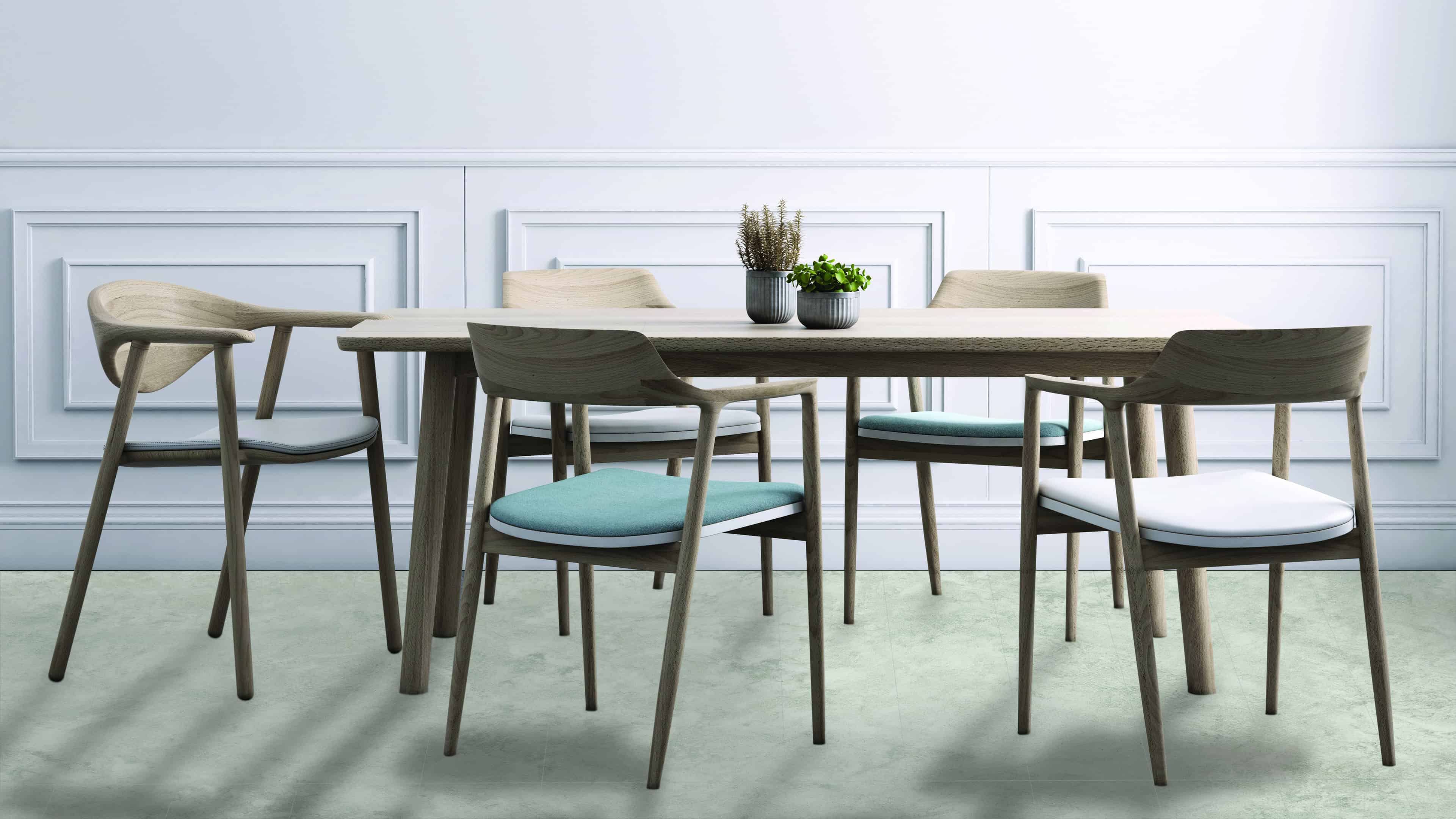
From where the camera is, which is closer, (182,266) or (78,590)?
(78,590)

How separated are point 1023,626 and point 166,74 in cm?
270

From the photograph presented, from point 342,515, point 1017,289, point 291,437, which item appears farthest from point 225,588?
point 1017,289

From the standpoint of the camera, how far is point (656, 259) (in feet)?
11.4

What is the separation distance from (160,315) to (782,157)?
5.36 feet

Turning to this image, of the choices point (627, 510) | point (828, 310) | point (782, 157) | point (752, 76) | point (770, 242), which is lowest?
point (627, 510)

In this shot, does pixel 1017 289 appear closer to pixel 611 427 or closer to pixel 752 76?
pixel 752 76

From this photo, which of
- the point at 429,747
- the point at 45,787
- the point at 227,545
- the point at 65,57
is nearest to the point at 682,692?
the point at 429,747

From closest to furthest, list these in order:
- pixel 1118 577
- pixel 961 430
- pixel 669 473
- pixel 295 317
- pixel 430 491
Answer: pixel 430 491 → pixel 961 430 → pixel 295 317 → pixel 1118 577 → pixel 669 473

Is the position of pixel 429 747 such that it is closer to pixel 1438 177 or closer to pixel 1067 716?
Result: pixel 1067 716

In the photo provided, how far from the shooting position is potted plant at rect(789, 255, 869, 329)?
2.38 m

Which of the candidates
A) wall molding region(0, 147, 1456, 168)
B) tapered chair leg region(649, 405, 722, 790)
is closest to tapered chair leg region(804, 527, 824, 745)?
tapered chair leg region(649, 405, 722, 790)

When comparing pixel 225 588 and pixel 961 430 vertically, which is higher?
pixel 961 430

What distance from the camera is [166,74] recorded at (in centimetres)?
339

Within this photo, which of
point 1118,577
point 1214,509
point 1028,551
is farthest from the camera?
point 1118,577
